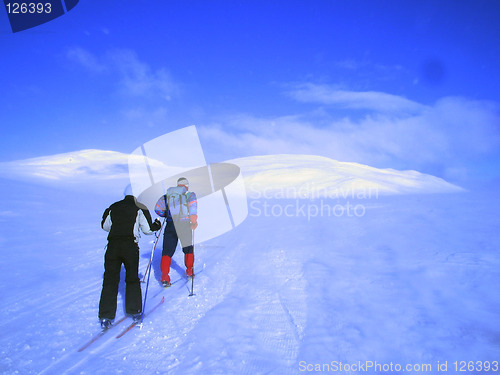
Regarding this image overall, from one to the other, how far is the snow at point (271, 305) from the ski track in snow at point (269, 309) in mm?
20

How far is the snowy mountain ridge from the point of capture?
24922 millimetres

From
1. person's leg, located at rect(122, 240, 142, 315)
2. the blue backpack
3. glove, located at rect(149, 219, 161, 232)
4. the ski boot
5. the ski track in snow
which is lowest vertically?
the ski track in snow

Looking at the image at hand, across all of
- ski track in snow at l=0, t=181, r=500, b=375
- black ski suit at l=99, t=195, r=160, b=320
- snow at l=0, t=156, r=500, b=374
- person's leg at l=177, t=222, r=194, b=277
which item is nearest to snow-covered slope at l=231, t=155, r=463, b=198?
snow at l=0, t=156, r=500, b=374

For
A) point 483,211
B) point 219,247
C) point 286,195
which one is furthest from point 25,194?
point 483,211

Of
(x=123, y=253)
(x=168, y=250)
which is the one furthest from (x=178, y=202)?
(x=123, y=253)

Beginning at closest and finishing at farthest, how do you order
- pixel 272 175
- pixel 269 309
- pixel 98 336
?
pixel 98 336, pixel 269 309, pixel 272 175

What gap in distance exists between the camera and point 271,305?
482 cm

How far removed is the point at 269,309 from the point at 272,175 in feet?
89.7

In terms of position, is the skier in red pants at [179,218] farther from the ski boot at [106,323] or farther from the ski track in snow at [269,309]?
the ski boot at [106,323]

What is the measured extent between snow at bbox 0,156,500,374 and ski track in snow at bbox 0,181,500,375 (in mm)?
20

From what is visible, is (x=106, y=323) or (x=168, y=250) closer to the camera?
(x=106, y=323)

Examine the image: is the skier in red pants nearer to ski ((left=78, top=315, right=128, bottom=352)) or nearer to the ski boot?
ski ((left=78, top=315, right=128, bottom=352))

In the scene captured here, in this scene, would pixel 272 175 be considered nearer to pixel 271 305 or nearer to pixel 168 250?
pixel 168 250

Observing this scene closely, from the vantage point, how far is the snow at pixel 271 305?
3484 mm
